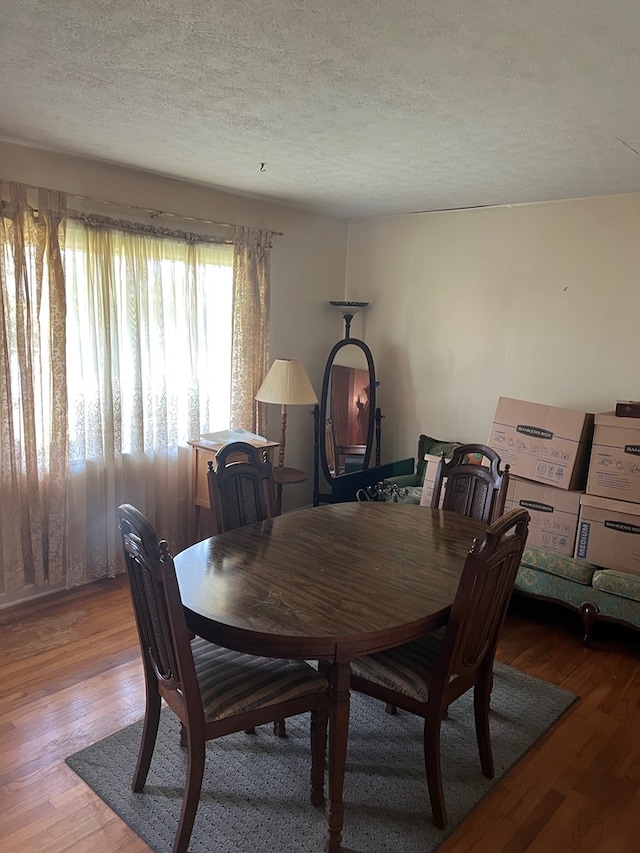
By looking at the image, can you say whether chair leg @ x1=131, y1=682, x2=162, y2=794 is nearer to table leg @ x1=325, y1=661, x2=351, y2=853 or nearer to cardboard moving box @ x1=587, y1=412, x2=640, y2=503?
table leg @ x1=325, y1=661, x2=351, y2=853

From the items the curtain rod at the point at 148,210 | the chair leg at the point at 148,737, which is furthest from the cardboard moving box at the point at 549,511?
the curtain rod at the point at 148,210

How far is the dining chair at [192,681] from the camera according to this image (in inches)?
65.8

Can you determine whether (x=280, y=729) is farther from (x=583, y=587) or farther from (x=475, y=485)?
(x=583, y=587)

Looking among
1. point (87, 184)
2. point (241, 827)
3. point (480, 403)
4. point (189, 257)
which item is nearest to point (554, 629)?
point (480, 403)

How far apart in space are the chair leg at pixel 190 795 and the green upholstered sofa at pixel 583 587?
2.11 meters

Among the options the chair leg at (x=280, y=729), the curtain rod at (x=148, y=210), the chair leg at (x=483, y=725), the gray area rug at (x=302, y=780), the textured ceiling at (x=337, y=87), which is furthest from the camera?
the curtain rod at (x=148, y=210)

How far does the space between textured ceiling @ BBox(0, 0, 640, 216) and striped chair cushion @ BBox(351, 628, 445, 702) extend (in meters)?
1.88

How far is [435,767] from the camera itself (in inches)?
75.9

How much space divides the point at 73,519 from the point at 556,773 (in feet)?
8.72

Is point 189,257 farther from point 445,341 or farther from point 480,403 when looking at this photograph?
point 480,403

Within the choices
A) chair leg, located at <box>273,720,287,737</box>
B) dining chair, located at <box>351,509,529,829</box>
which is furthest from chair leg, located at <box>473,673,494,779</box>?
chair leg, located at <box>273,720,287,737</box>

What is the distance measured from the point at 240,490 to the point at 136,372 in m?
1.30

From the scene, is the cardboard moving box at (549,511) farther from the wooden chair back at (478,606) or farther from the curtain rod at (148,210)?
the curtain rod at (148,210)

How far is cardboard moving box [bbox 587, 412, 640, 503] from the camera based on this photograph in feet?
10.5
